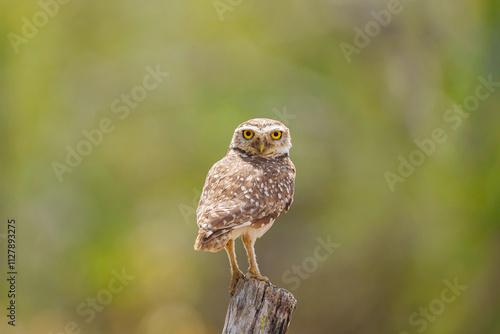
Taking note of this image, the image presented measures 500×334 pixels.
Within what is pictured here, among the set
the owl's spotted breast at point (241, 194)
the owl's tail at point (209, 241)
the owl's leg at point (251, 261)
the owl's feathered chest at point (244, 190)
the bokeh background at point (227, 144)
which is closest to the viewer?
the owl's tail at point (209, 241)

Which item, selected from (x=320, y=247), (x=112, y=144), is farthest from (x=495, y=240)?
(x=112, y=144)

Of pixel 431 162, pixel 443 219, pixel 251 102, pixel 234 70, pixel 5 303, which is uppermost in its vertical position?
pixel 234 70

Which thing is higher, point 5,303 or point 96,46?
→ point 96,46

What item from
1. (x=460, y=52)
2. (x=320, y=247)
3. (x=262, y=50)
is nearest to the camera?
(x=320, y=247)

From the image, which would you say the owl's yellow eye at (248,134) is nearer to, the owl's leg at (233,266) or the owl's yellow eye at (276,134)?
the owl's yellow eye at (276,134)

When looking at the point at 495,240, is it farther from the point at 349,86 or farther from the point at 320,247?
the point at 349,86

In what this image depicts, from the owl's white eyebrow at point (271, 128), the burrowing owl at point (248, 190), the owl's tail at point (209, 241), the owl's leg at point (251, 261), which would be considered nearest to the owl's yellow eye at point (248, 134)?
the burrowing owl at point (248, 190)

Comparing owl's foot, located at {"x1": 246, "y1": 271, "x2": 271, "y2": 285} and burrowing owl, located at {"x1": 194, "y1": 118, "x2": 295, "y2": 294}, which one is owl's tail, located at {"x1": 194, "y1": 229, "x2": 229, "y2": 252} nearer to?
burrowing owl, located at {"x1": 194, "y1": 118, "x2": 295, "y2": 294}
